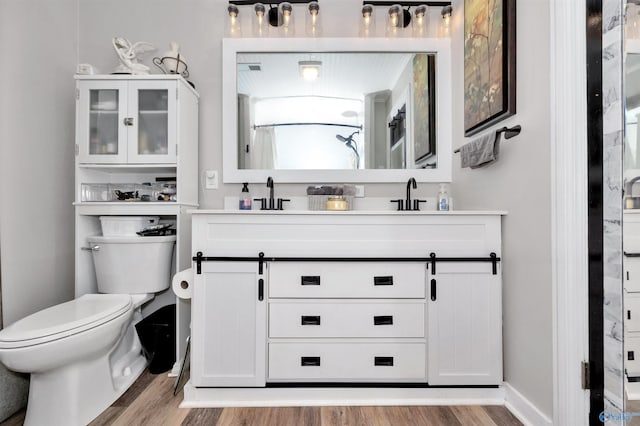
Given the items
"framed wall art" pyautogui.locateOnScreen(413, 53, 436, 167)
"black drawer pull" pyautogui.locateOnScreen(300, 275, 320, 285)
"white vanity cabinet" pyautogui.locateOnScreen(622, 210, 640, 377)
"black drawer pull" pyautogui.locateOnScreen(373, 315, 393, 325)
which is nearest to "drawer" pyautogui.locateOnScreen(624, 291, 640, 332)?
"white vanity cabinet" pyautogui.locateOnScreen(622, 210, 640, 377)

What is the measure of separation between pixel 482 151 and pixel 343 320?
1051 millimetres

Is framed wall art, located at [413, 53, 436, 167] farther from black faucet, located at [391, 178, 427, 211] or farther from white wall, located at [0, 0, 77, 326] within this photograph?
white wall, located at [0, 0, 77, 326]

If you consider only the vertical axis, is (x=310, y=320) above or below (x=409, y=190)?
below

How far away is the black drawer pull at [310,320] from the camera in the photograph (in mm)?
1530

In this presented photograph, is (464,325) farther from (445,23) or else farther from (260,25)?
(260,25)

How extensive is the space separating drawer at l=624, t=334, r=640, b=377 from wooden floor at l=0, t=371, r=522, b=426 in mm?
537

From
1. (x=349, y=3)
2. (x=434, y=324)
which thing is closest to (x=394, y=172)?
(x=434, y=324)

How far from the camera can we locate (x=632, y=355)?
3.43 feet

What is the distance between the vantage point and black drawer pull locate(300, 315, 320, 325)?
5.02 feet

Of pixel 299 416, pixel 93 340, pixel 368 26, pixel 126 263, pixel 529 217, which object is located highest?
pixel 368 26

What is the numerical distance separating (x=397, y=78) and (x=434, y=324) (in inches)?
60.0

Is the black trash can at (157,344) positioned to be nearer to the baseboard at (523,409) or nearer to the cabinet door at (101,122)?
the cabinet door at (101,122)

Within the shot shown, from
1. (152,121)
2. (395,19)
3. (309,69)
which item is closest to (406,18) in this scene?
(395,19)

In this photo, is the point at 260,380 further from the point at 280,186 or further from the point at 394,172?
the point at 394,172
